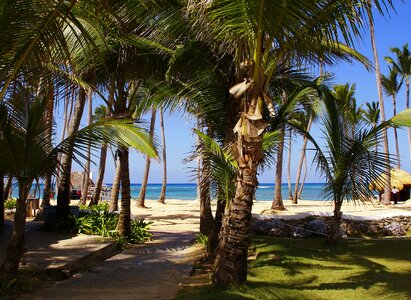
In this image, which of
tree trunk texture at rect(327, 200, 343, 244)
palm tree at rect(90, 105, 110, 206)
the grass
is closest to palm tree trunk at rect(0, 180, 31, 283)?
the grass

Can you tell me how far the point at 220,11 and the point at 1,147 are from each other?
3386 millimetres

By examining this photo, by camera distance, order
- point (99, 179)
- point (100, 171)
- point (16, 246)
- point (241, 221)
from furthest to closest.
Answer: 1. point (100, 171)
2. point (99, 179)
3. point (16, 246)
4. point (241, 221)

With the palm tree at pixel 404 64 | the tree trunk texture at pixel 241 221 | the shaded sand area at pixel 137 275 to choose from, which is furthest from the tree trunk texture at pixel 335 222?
the palm tree at pixel 404 64

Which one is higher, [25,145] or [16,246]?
[25,145]

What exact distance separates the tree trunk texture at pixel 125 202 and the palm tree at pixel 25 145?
482cm

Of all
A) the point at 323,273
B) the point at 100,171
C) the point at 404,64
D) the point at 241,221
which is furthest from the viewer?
the point at 404,64

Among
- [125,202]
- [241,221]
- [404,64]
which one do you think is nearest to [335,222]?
[125,202]

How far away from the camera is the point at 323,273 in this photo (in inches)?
306

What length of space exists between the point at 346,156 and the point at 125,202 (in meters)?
5.50

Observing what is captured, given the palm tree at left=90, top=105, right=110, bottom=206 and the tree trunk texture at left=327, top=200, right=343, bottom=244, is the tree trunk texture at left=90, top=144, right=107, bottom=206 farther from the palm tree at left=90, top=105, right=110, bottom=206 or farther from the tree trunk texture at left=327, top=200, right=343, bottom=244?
the tree trunk texture at left=327, top=200, right=343, bottom=244

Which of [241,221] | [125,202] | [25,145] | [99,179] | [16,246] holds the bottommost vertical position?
[16,246]

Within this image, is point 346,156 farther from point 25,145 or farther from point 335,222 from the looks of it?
point 25,145

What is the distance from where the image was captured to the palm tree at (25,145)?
6.41 meters

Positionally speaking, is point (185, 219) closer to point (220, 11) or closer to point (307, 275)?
point (307, 275)
